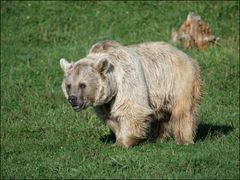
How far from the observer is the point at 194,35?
1752 centimetres

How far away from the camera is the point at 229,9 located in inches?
766

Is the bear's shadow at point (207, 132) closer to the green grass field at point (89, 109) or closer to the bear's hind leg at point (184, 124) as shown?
the green grass field at point (89, 109)

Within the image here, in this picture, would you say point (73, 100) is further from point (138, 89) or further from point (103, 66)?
point (138, 89)

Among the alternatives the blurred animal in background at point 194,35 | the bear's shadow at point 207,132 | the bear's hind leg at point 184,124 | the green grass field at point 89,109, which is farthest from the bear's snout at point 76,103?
the blurred animal in background at point 194,35

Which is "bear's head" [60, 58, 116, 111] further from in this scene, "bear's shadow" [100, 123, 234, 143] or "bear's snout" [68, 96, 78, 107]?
"bear's shadow" [100, 123, 234, 143]

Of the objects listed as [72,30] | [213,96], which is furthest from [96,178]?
[72,30]

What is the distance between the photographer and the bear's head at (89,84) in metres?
10.1

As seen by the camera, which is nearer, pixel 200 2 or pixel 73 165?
pixel 73 165

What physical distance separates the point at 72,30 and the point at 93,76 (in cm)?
942

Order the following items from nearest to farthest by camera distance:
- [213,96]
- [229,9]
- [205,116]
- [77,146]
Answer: [77,146]
[205,116]
[213,96]
[229,9]

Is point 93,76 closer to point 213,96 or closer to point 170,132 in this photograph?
point 170,132

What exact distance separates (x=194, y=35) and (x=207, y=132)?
238 inches

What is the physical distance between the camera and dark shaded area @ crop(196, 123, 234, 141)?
37.3 ft

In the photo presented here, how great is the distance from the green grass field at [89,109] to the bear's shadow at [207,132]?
0.02m
